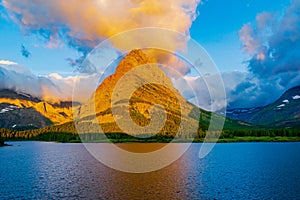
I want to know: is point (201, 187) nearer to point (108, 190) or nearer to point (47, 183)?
point (108, 190)

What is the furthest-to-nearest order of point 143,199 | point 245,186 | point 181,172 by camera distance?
point 181,172 < point 245,186 < point 143,199

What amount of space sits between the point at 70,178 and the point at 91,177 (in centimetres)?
614

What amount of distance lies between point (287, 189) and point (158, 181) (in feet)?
107

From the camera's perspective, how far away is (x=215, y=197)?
61469mm

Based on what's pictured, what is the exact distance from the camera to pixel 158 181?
81500 mm

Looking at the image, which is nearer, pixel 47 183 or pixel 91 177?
pixel 47 183

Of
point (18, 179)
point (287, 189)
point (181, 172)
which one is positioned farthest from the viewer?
point (181, 172)

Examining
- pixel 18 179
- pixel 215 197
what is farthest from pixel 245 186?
pixel 18 179

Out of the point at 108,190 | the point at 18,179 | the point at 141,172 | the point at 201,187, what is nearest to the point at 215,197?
the point at 201,187

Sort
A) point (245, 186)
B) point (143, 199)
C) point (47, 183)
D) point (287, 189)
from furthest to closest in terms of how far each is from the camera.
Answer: point (47, 183)
point (245, 186)
point (287, 189)
point (143, 199)

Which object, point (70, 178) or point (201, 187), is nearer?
point (201, 187)

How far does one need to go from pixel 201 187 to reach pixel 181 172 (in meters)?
26.0

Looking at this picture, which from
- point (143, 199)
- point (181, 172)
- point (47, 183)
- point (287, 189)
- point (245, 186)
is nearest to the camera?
point (143, 199)

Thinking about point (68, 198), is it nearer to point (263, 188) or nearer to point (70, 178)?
point (70, 178)
